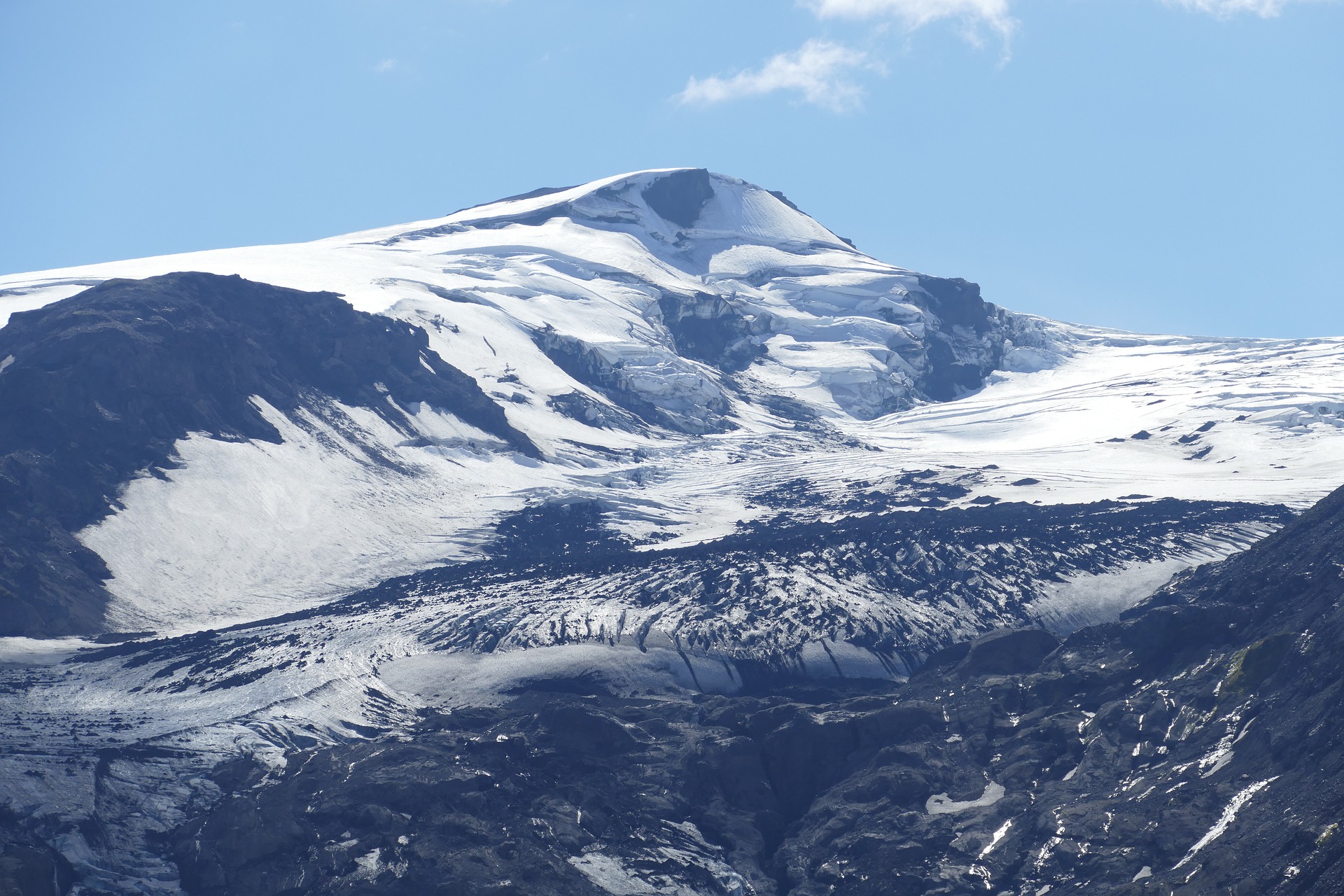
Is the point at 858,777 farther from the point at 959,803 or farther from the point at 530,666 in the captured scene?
the point at 530,666

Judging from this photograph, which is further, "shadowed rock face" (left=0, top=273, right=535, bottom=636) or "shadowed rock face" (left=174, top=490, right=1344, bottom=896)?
"shadowed rock face" (left=0, top=273, right=535, bottom=636)

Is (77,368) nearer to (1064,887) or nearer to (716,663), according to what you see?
(716,663)

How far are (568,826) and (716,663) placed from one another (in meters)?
27.8

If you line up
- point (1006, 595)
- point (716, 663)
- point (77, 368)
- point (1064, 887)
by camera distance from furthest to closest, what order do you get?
point (77, 368) → point (1006, 595) → point (716, 663) → point (1064, 887)

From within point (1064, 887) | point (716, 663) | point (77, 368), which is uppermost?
point (77, 368)

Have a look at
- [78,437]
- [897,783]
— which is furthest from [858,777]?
[78,437]

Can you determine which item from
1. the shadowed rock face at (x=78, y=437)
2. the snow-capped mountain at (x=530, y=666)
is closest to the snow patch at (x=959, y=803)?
the snow-capped mountain at (x=530, y=666)

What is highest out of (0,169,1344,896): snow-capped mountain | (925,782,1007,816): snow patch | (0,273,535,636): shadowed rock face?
(0,273,535,636): shadowed rock face

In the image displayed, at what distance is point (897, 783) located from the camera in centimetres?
10444

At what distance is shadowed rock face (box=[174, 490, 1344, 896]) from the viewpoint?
91562mm

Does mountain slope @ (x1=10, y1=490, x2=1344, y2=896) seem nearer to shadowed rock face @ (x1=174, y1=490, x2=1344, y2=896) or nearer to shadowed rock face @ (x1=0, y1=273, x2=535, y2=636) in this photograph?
shadowed rock face @ (x1=174, y1=490, x2=1344, y2=896)

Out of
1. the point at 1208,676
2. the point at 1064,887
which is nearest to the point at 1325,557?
the point at 1208,676

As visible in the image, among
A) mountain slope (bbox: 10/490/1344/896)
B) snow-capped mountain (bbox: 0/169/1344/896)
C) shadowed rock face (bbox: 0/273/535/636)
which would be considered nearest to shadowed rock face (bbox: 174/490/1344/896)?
mountain slope (bbox: 10/490/1344/896)

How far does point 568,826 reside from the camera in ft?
328
